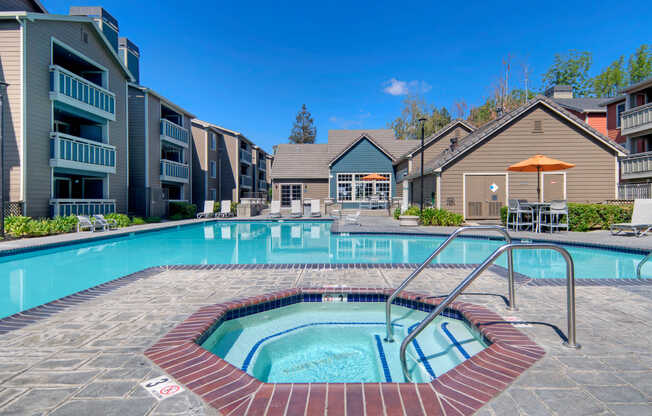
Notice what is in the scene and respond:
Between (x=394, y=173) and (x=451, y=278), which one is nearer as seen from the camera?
(x=451, y=278)

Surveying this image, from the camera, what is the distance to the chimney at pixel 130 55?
74.7ft

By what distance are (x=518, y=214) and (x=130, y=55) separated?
24.7m

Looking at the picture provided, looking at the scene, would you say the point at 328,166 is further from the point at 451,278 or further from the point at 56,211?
the point at 451,278

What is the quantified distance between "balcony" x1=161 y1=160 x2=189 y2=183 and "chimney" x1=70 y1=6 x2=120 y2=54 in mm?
6877

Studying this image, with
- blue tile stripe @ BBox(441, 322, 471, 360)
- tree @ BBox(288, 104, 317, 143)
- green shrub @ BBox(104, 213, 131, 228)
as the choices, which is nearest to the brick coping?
blue tile stripe @ BBox(441, 322, 471, 360)

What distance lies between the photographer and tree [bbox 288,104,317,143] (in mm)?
63594

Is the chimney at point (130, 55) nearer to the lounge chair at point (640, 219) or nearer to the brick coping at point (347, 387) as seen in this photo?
the brick coping at point (347, 387)

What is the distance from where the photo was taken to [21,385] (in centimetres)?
235

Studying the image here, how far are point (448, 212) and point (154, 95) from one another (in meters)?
18.4

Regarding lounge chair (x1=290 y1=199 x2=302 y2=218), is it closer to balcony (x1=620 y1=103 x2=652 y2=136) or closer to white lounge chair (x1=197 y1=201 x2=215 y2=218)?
white lounge chair (x1=197 y1=201 x2=215 y2=218)

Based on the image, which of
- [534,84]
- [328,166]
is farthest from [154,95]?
[534,84]

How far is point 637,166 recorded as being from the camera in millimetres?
20922

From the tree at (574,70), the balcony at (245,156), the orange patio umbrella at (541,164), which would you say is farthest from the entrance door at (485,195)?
the tree at (574,70)

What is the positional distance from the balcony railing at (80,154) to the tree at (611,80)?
50.1 m
